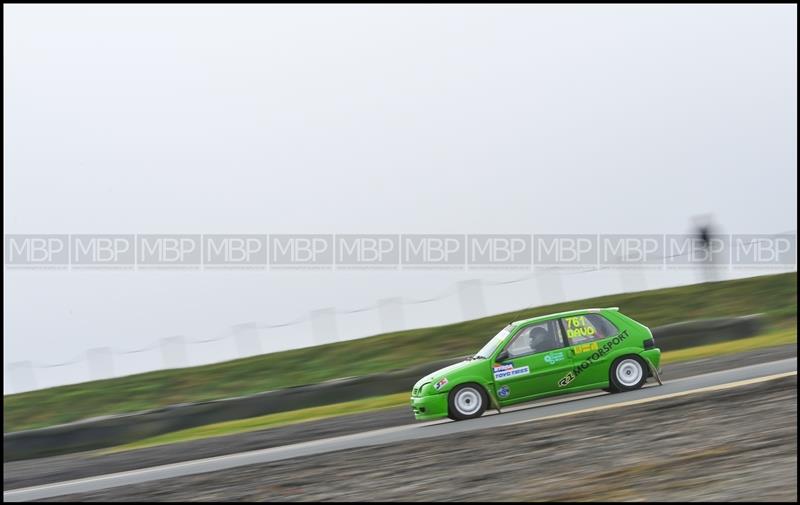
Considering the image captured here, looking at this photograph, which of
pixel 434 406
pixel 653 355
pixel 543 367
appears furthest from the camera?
pixel 653 355

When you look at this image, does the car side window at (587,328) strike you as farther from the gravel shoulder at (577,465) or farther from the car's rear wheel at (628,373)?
the gravel shoulder at (577,465)

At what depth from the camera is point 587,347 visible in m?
12.4

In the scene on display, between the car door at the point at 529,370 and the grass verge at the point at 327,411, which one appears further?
the grass verge at the point at 327,411

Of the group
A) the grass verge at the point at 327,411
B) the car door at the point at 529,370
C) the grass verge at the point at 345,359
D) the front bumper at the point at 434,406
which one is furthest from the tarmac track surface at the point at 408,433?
the grass verge at the point at 345,359

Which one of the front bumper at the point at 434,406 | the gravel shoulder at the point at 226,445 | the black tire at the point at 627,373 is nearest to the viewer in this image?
the gravel shoulder at the point at 226,445

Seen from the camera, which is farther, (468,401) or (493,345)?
(493,345)

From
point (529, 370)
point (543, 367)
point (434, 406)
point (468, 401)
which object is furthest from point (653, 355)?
Answer: point (434, 406)

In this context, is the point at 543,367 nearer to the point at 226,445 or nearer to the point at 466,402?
the point at 466,402

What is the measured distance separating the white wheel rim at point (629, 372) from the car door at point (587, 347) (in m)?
0.20

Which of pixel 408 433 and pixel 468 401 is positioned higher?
pixel 468 401

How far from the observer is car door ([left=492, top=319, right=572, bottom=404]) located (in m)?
12.2

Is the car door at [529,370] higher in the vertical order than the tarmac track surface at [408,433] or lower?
higher

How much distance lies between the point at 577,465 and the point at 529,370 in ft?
13.7

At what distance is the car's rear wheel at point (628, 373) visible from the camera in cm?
1245
